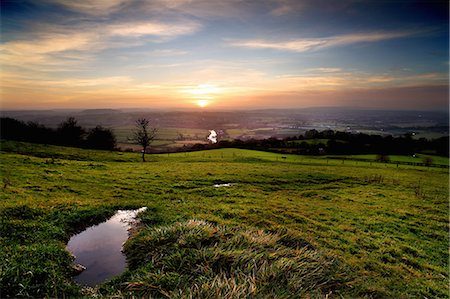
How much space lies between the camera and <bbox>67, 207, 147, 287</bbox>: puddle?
522 centimetres

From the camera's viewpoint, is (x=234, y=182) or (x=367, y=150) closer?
(x=234, y=182)

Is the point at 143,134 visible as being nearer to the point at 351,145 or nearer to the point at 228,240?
the point at 228,240

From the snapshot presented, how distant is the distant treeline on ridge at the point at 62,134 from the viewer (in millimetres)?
44500

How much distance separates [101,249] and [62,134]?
51080mm

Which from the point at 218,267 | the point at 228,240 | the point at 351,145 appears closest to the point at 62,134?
the point at 228,240

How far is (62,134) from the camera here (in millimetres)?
48812

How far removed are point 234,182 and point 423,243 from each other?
1239 cm

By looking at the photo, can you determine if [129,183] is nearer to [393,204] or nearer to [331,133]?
[393,204]

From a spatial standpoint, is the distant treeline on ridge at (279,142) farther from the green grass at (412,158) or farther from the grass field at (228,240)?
the grass field at (228,240)

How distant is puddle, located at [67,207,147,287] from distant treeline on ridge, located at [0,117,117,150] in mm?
43915

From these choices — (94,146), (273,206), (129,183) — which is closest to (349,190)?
(273,206)

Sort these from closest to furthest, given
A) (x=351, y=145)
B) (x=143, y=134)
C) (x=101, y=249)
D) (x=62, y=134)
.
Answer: (x=101, y=249) → (x=143, y=134) → (x=351, y=145) → (x=62, y=134)

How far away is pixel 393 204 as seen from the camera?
1631 centimetres

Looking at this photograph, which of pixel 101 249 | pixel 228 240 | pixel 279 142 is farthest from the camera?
pixel 279 142
